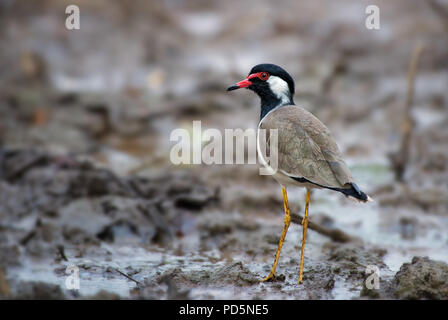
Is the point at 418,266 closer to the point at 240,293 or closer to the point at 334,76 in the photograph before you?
the point at 240,293

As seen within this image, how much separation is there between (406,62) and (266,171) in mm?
7229

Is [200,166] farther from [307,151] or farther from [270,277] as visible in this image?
[307,151]

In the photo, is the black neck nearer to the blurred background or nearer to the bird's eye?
the bird's eye

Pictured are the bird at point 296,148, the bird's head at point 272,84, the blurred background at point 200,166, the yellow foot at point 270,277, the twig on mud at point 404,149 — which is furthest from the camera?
the twig on mud at point 404,149

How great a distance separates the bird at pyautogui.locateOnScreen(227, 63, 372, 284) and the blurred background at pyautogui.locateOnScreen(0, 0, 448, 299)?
0.79 meters

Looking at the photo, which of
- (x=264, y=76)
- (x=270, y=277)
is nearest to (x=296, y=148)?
(x=264, y=76)

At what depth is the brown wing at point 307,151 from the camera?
4965 millimetres

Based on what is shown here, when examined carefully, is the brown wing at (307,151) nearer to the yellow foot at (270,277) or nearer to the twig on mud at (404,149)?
the yellow foot at (270,277)

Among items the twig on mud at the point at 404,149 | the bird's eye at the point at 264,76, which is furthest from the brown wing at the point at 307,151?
the twig on mud at the point at 404,149

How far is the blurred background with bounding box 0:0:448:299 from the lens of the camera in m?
5.90

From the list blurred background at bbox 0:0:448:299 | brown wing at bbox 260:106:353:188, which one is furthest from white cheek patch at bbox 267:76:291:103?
blurred background at bbox 0:0:448:299

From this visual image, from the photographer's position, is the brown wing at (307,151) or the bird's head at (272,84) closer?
the brown wing at (307,151)
